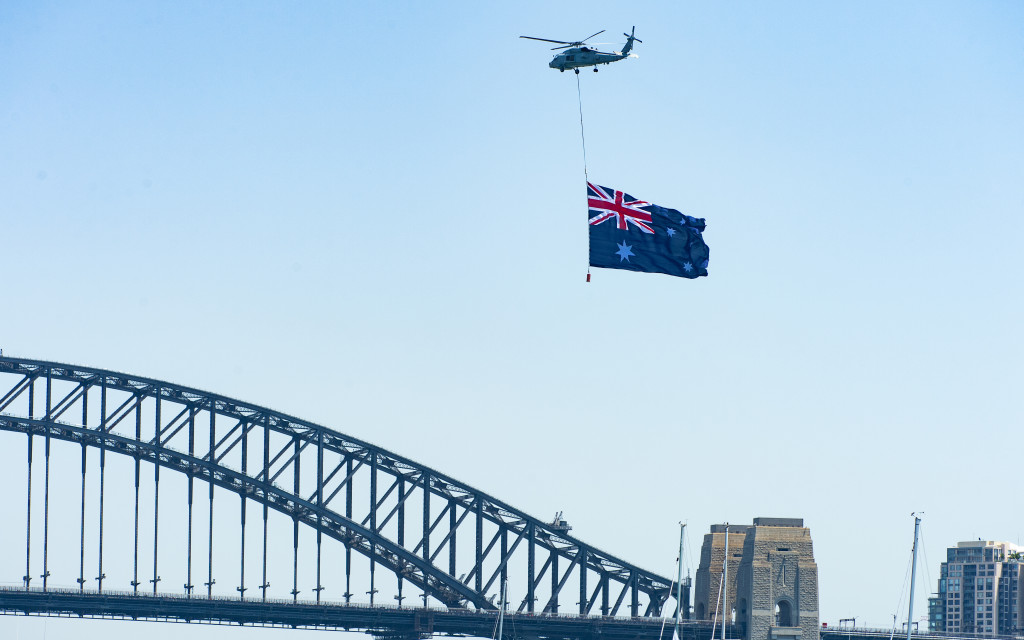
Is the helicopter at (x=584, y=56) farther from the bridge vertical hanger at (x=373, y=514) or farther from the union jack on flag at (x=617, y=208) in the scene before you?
the bridge vertical hanger at (x=373, y=514)

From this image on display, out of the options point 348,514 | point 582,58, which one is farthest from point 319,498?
point 582,58

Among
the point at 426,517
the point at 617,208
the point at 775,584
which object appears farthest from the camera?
the point at 426,517

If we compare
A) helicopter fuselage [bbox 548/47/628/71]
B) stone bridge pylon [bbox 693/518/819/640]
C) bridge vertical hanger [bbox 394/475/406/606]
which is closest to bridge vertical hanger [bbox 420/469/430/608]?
bridge vertical hanger [bbox 394/475/406/606]

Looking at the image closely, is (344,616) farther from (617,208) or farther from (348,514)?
(617,208)

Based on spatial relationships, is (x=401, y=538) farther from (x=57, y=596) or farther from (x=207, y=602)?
(x=57, y=596)

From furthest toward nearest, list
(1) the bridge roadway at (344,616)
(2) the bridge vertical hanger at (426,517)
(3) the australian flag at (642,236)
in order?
1. (2) the bridge vertical hanger at (426,517)
2. (1) the bridge roadway at (344,616)
3. (3) the australian flag at (642,236)

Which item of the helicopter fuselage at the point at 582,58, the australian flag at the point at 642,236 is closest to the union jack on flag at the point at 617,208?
the australian flag at the point at 642,236
